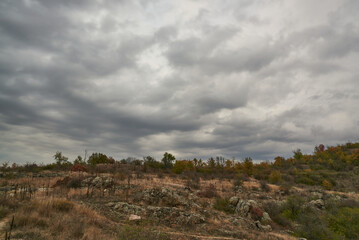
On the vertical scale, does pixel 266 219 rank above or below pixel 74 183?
below

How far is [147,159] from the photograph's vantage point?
57969 millimetres

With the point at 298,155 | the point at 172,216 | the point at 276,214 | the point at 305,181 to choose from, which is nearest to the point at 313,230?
the point at 276,214

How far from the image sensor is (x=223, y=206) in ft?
68.1

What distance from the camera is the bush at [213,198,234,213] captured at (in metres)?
20.2

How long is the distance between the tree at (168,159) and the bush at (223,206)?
3522 cm

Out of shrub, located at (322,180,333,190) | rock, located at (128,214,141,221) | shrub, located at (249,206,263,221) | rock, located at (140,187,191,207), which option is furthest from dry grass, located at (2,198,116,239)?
shrub, located at (322,180,333,190)

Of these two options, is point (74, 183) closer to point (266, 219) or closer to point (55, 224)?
point (55, 224)

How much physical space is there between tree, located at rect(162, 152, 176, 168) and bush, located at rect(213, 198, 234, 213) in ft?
116

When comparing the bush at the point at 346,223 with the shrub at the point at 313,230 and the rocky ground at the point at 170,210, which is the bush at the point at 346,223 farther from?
the rocky ground at the point at 170,210

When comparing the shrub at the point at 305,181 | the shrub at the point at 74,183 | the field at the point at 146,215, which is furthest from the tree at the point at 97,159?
the shrub at the point at 305,181

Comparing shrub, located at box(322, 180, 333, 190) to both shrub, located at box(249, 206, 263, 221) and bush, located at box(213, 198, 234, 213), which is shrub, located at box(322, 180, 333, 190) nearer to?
shrub, located at box(249, 206, 263, 221)

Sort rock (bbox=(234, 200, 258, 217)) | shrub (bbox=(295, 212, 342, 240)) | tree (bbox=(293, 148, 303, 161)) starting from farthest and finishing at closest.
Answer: tree (bbox=(293, 148, 303, 161)), rock (bbox=(234, 200, 258, 217)), shrub (bbox=(295, 212, 342, 240))

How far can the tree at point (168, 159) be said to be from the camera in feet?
185

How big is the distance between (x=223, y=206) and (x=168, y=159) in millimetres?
38168
